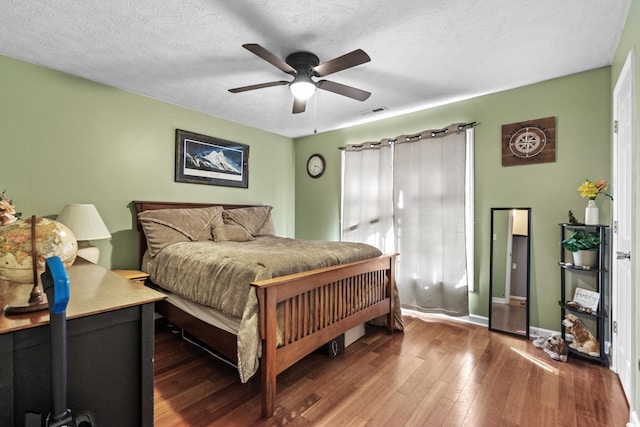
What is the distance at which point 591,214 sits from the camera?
240 centimetres

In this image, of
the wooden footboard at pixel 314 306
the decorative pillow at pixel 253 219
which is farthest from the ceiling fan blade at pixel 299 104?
the decorative pillow at pixel 253 219

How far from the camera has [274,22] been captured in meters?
1.97

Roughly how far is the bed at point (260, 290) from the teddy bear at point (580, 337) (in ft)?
4.66

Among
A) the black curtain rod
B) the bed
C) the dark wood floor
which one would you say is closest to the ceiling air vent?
the black curtain rod

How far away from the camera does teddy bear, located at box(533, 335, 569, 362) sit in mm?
2422

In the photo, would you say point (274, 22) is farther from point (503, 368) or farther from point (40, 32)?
point (503, 368)

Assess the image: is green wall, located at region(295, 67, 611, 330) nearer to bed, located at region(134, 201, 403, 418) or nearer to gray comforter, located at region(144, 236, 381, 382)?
bed, located at region(134, 201, 403, 418)

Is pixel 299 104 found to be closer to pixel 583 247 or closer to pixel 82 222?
pixel 82 222

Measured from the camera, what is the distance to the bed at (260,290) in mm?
1763

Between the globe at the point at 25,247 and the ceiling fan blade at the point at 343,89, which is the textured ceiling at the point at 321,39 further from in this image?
the globe at the point at 25,247

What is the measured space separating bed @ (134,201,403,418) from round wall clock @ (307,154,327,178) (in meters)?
1.84

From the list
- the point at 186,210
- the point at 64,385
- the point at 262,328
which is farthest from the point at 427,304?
the point at 64,385

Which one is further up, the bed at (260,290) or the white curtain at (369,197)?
the white curtain at (369,197)

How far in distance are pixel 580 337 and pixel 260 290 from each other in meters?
2.69
